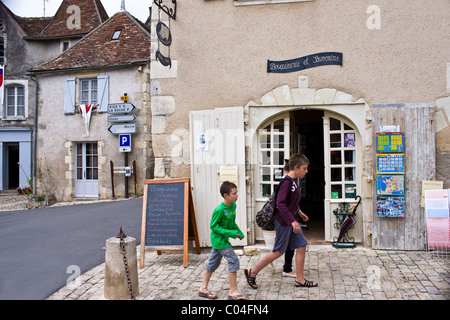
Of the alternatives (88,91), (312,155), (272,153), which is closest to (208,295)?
(272,153)

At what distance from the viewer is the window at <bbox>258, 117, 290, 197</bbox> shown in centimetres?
644

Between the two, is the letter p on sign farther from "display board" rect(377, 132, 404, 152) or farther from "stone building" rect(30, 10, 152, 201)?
"display board" rect(377, 132, 404, 152)

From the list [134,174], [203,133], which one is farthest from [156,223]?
[134,174]

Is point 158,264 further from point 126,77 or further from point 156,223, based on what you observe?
point 126,77

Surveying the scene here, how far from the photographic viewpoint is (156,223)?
5.82 meters

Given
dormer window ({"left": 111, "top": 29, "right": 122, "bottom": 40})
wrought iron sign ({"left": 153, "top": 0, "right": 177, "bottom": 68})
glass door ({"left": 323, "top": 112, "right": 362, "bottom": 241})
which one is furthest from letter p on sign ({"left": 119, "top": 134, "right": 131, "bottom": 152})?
glass door ({"left": 323, "top": 112, "right": 362, "bottom": 241})

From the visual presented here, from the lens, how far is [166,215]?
19.2 feet

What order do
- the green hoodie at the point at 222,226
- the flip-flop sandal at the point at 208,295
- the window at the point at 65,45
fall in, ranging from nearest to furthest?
the green hoodie at the point at 222,226 < the flip-flop sandal at the point at 208,295 < the window at the point at 65,45

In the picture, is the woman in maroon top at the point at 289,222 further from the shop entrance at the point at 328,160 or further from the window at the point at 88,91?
the window at the point at 88,91

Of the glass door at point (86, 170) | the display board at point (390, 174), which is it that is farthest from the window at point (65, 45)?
the display board at point (390, 174)

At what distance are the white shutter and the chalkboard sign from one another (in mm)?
299

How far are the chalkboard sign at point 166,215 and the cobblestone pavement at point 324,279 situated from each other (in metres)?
0.32

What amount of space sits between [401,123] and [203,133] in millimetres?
2949

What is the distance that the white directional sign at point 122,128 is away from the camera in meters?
13.7
